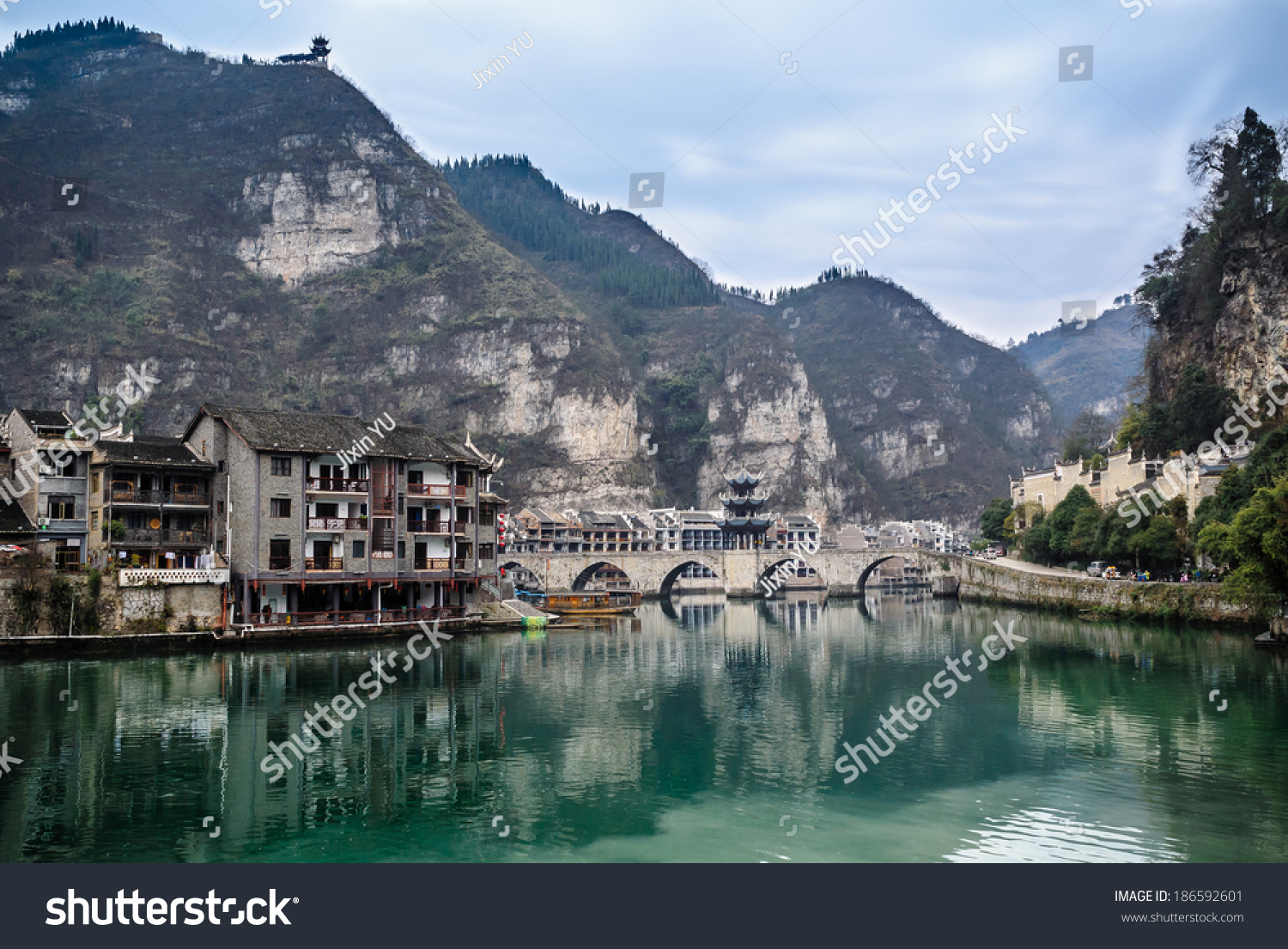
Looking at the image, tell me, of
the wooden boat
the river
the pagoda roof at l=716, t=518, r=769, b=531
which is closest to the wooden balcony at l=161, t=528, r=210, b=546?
the river

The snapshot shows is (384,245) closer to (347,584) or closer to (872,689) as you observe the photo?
(347,584)

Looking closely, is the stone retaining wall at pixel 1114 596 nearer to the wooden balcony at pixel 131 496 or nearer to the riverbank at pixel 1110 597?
the riverbank at pixel 1110 597

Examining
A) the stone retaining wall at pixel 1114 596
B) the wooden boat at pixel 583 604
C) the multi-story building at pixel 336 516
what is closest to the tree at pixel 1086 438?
the stone retaining wall at pixel 1114 596

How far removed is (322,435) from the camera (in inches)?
1788

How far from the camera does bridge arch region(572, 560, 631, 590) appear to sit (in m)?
84.6

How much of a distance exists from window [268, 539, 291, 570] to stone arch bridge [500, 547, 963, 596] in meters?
35.7

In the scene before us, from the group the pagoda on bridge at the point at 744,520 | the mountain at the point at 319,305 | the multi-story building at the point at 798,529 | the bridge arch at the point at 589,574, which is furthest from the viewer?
the multi-story building at the point at 798,529

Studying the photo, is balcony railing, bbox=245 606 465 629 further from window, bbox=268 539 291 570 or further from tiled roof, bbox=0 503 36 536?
tiled roof, bbox=0 503 36 536

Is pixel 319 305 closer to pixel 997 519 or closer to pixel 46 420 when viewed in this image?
pixel 997 519

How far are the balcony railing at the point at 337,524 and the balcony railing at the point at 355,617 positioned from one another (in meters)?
3.62

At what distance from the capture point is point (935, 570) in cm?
8319

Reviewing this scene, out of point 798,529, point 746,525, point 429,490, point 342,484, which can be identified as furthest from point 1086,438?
point 342,484

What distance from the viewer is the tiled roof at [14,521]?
130ft

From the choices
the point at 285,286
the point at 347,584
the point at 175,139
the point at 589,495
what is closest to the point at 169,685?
the point at 347,584
